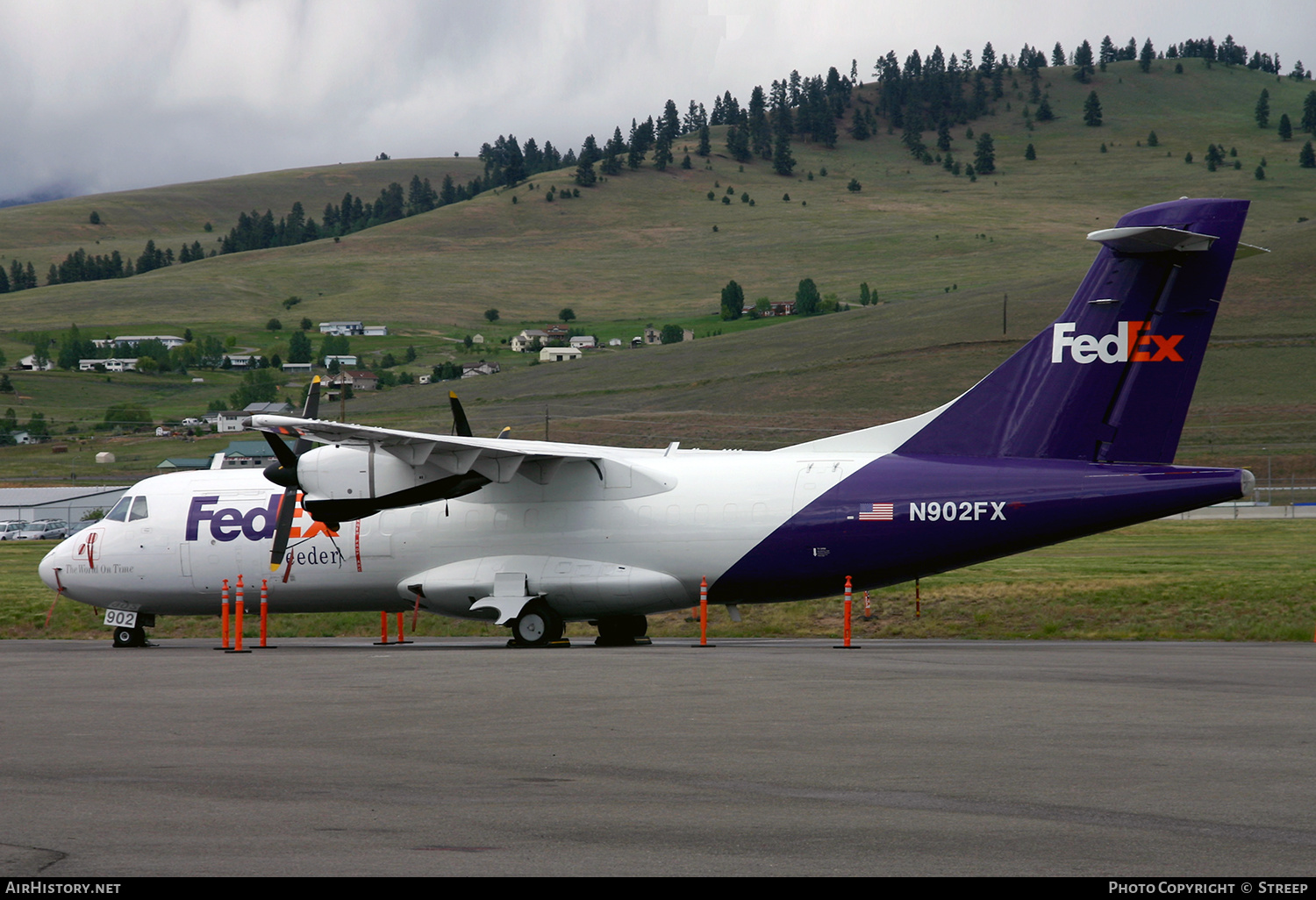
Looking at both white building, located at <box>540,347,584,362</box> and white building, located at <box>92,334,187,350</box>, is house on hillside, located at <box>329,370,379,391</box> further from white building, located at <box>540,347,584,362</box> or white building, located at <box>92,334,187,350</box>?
white building, located at <box>92,334,187,350</box>

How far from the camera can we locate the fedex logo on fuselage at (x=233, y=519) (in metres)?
23.8

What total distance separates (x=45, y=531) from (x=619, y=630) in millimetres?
66594

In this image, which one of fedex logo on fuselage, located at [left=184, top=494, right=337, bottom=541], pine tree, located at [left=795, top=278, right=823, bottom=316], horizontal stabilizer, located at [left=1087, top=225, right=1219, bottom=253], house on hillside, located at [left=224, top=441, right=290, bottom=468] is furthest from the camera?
pine tree, located at [left=795, top=278, right=823, bottom=316]

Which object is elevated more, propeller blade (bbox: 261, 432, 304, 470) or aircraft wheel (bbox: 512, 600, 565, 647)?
propeller blade (bbox: 261, 432, 304, 470)

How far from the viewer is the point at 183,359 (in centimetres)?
17700

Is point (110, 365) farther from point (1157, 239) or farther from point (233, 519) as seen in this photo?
point (1157, 239)

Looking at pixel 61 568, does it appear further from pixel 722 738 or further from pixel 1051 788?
pixel 1051 788

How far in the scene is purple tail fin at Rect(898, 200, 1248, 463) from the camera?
18938mm

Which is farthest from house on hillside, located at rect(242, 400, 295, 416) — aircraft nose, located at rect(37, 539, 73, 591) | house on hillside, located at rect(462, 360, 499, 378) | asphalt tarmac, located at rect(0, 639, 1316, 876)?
asphalt tarmac, located at rect(0, 639, 1316, 876)

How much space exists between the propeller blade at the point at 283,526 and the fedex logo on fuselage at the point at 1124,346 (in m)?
13.3

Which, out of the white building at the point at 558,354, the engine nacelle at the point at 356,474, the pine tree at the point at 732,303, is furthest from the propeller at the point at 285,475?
the pine tree at the point at 732,303

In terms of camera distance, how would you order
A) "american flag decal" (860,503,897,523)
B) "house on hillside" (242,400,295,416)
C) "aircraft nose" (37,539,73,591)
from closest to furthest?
"american flag decal" (860,503,897,523) → "aircraft nose" (37,539,73,591) → "house on hillside" (242,400,295,416)

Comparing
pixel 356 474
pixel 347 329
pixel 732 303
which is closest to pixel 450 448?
pixel 356 474

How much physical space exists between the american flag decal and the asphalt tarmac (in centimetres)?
411
